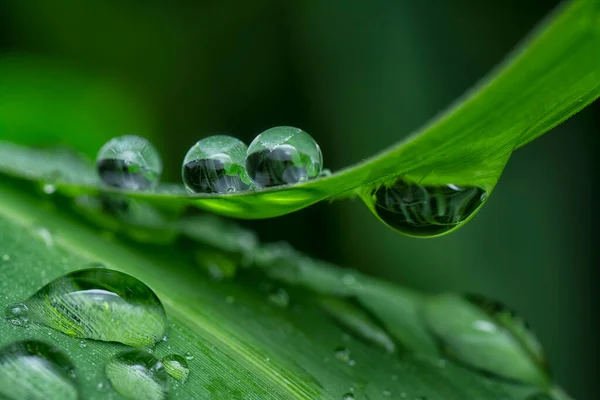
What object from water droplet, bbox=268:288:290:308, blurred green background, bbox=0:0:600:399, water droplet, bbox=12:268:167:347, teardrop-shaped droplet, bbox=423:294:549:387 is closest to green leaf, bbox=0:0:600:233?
water droplet, bbox=12:268:167:347

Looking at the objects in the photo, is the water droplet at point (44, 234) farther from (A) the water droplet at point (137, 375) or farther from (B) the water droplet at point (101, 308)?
(A) the water droplet at point (137, 375)

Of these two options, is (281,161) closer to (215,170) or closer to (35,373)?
(215,170)

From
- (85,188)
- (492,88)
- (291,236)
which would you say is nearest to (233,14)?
(291,236)

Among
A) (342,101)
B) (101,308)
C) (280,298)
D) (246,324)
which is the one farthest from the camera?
(342,101)

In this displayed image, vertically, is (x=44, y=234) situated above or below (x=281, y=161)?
below

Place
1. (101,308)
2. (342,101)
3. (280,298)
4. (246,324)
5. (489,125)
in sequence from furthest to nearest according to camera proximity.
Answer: (342,101), (280,298), (246,324), (101,308), (489,125)

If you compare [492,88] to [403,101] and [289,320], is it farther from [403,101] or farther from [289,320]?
[403,101]

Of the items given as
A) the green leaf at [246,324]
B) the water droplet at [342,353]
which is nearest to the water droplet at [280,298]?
the green leaf at [246,324]

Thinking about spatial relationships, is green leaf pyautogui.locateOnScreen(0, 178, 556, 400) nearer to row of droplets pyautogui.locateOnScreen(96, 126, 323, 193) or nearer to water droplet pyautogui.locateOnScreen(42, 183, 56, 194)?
water droplet pyautogui.locateOnScreen(42, 183, 56, 194)

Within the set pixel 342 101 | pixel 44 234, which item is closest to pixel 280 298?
pixel 44 234
